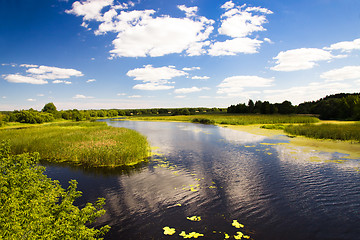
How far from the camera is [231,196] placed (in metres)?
12.0

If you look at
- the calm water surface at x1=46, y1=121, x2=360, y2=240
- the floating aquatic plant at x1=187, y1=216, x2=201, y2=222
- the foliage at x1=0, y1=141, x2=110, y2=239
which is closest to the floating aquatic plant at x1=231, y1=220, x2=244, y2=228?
the calm water surface at x1=46, y1=121, x2=360, y2=240

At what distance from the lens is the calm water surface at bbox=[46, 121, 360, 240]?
8.88m

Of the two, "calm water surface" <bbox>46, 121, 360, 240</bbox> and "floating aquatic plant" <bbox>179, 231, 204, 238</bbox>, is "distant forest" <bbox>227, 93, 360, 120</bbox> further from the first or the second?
"floating aquatic plant" <bbox>179, 231, 204, 238</bbox>

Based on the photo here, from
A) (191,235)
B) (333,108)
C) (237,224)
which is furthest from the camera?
(333,108)

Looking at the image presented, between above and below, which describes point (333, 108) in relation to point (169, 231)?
above

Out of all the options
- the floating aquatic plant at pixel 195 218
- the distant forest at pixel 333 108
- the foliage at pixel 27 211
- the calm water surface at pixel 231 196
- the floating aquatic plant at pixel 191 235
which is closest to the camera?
the foliage at pixel 27 211

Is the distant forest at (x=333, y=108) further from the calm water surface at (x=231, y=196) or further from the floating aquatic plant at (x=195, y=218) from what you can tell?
the floating aquatic plant at (x=195, y=218)

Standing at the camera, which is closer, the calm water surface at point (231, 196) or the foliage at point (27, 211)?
the foliage at point (27, 211)

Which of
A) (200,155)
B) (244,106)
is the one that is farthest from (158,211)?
(244,106)

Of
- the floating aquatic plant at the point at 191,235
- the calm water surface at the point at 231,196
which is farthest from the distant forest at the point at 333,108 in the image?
the floating aquatic plant at the point at 191,235

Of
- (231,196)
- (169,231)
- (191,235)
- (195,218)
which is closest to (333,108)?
(231,196)

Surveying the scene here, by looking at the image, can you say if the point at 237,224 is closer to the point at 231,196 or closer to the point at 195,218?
the point at 195,218

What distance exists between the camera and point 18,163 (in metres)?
5.79

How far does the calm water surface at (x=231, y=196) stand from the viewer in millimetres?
8875
